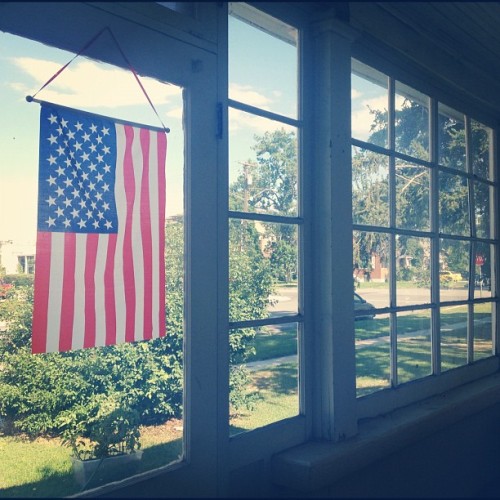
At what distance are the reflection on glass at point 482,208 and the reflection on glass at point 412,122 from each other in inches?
30.0

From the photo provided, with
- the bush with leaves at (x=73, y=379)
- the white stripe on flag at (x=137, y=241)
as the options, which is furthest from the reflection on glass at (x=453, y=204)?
the white stripe on flag at (x=137, y=241)

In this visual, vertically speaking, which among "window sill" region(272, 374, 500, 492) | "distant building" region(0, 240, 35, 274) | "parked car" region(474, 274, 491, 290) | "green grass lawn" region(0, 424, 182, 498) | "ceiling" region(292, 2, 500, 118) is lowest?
"green grass lawn" region(0, 424, 182, 498)

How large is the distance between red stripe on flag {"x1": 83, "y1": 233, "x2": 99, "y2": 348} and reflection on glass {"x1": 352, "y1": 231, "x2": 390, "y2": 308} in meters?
1.24

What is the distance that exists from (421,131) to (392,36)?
0.63m

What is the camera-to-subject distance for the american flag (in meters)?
1.54

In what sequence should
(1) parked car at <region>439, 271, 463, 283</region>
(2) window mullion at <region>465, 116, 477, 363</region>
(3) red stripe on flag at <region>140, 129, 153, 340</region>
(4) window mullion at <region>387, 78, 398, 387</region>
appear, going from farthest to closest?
(2) window mullion at <region>465, 116, 477, 363</region> < (1) parked car at <region>439, 271, 463, 283</region> < (4) window mullion at <region>387, 78, 398, 387</region> < (3) red stripe on flag at <region>140, 129, 153, 340</region>

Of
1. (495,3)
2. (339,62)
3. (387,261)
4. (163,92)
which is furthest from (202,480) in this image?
(495,3)

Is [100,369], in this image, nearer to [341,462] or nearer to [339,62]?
[341,462]

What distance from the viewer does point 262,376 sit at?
2070 mm

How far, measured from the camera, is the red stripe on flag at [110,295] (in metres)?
1.63

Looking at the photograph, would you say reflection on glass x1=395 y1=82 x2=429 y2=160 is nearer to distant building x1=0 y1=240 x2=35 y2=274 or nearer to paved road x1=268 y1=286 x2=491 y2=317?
paved road x1=268 y1=286 x2=491 y2=317

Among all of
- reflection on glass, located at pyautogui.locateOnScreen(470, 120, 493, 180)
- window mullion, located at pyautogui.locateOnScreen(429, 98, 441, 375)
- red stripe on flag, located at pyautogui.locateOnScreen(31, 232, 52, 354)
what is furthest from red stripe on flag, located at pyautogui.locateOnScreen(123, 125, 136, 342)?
reflection on glass, located at pyautogui.locateOnScreen(470, 120, 493, 180)

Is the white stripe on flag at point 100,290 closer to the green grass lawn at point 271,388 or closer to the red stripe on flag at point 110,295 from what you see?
the red stripe on flag at point 110,295

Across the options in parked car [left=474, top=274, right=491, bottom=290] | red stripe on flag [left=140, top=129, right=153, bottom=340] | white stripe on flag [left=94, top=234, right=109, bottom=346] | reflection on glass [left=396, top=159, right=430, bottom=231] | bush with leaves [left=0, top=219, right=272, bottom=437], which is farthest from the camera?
parked car [left=474, top=274, right=491, bottom=290]
